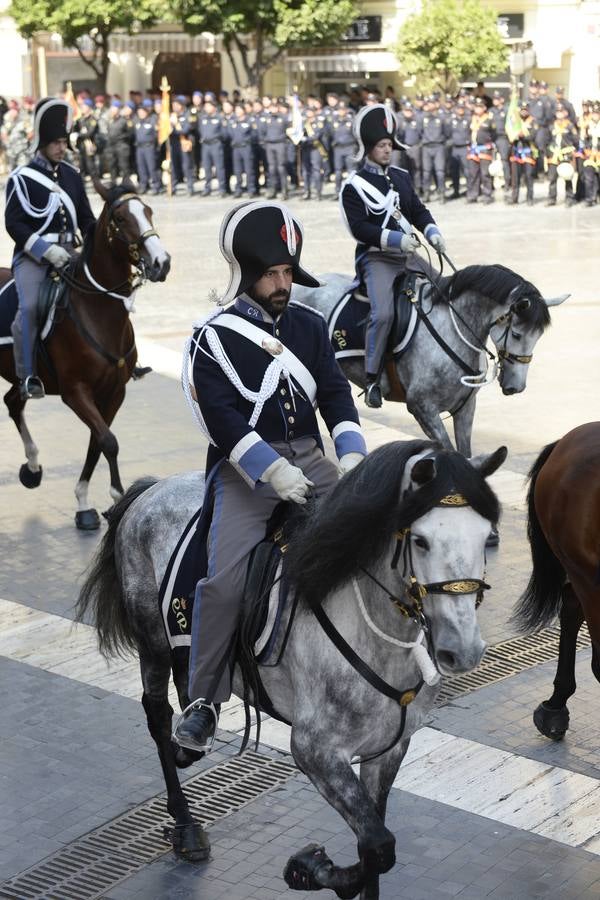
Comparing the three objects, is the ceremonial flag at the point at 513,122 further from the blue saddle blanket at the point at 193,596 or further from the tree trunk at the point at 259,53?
the blue saddle blanket at the point at 193,596

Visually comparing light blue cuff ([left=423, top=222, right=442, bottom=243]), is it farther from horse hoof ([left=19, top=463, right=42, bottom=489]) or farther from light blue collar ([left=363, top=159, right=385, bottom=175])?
horse hoof ([left=19, top=463, right=42, bottom=489])

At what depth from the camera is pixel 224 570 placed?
4871mm

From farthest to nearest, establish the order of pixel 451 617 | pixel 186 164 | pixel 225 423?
1. pixel 186 164
2. pixel 225 423
3. pixel 451 617

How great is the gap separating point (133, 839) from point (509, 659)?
2.61 meters

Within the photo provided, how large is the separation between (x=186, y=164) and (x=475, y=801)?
27.9 meters

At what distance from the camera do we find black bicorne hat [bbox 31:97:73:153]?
9.63 meters

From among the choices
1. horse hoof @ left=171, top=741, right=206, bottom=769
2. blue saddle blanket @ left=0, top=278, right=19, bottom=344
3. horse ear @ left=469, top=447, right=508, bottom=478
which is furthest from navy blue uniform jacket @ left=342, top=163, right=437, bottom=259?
horse ear @ left=469, top=447, right=508, bottom=478

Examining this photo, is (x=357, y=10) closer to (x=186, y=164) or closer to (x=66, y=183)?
(x=186, y=164)

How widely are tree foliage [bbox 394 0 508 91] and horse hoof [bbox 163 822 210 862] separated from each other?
34.4m

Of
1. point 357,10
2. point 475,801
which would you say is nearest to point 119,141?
point 357,10

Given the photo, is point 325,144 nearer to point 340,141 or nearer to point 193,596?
point 340,141

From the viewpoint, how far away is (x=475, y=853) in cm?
548

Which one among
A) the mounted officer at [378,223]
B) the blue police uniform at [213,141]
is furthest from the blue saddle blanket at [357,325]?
the blue police uniform at [213,141]

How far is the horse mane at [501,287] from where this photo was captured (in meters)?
9.09
